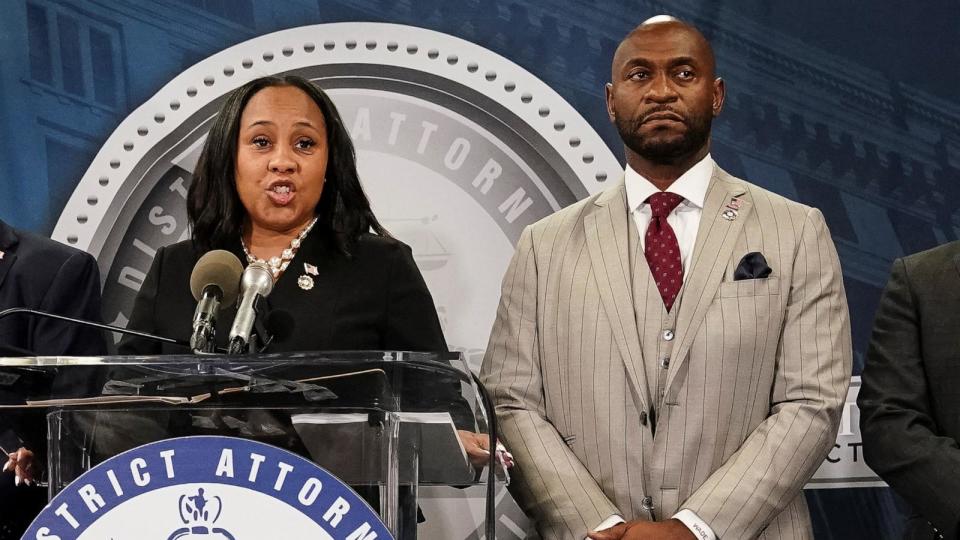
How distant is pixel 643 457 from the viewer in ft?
9.09

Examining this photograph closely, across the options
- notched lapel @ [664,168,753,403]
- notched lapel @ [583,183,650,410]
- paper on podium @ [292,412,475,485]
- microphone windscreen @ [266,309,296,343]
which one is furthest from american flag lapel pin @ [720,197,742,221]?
paper on podium @ [292,412,475,485]

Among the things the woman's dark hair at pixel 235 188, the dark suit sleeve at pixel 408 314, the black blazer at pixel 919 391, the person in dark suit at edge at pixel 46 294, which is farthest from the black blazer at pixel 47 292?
the black blazer at pixel 919 391

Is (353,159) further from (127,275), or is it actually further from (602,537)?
(602,537)

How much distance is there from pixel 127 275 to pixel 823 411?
1933 millimetres

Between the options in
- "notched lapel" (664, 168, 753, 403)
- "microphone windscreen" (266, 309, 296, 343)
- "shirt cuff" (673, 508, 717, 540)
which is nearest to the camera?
"microphone windscreen" (266, 309, 296, 343)

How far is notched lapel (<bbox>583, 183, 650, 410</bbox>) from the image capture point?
2.79 metres

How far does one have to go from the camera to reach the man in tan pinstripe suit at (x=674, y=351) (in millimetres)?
2701

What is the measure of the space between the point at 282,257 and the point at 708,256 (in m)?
0.97

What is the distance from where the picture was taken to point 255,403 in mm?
1904

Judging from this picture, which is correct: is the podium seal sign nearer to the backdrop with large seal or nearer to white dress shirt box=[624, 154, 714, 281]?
white dress shirt box=[624, 154, 714, 281]

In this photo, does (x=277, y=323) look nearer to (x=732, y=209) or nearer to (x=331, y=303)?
(x=331, y=303)

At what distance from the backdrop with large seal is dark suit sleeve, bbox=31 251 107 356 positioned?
398 mm

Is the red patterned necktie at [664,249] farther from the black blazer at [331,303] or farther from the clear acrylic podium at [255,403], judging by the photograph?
the clear acrylic podium at [255,403]

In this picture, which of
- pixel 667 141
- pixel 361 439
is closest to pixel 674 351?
pixel 667 141
